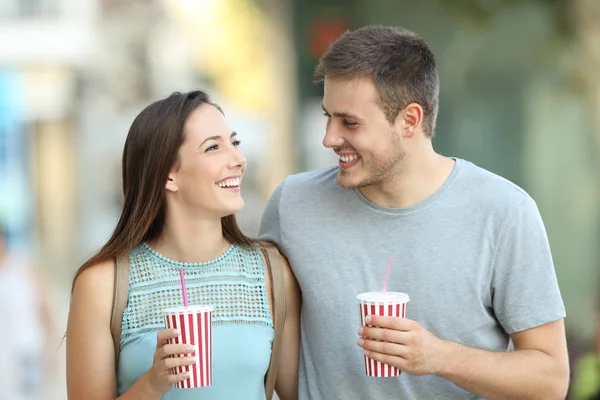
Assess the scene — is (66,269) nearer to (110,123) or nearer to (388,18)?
(110,123)

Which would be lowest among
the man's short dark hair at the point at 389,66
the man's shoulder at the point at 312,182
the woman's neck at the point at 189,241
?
the woman's neck at the point at 189,241

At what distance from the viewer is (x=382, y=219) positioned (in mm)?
2986

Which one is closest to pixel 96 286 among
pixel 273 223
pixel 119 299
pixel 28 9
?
pixel 119 299

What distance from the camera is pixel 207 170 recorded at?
291 cm

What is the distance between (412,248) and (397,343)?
1.46 feet

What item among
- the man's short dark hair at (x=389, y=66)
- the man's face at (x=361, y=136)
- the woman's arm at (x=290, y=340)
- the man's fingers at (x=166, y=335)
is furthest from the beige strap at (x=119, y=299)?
the man's short dark hair at (x=389, y=66)

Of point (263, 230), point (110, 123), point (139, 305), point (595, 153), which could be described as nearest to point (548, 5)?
point (595, 153)

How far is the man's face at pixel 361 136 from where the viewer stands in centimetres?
295

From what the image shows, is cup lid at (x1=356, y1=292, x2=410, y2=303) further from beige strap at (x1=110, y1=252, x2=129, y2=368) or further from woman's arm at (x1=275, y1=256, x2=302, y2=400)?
beige strap at (x1=110, y1=252, x2=129, y2=368)

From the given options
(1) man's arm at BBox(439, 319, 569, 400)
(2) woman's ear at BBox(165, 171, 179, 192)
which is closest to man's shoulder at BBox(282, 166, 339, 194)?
(2) woman's ear at BBox(165, 171, 179, 192)

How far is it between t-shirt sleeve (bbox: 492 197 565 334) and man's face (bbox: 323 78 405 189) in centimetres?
41

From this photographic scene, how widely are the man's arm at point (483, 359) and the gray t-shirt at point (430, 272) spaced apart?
81 millimetres

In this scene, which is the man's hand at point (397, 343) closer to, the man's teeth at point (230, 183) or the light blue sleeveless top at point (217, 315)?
the light blue sleeveless top at point (217, 315)

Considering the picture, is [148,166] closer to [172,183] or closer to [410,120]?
[172,183]
